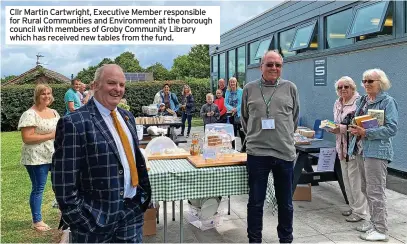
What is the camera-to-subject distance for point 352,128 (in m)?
3.57

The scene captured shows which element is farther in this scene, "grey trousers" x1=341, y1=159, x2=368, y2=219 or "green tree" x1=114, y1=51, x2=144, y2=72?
"green tree" x1=114, y1=51, x2=144, y2=72

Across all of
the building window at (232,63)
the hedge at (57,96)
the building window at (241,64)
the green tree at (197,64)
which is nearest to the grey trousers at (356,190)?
the building window at (241,64)

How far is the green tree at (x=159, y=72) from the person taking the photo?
61031mm

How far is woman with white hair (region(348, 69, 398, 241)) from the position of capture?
3369mm

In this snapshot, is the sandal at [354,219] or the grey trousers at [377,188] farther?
the sandal at [354,219]

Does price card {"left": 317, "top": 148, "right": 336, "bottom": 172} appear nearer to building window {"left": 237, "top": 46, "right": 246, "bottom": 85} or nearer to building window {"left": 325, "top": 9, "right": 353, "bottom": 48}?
building window {"left": 325, "top": 9, "right": 353, "bottom": 48}

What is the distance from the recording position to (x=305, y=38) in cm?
896

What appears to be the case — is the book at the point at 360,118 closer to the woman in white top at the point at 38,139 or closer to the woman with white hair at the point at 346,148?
the woman with white hair at the point at 346,148

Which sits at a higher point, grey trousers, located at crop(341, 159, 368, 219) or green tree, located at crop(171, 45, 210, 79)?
green tree, located at crop(171, 45, 210, 79)

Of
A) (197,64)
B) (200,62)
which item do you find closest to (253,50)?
(197,64)

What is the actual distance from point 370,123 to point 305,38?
601 cm

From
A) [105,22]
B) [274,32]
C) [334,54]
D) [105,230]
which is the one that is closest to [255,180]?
[105,230]

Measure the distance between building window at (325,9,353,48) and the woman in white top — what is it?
5.96m

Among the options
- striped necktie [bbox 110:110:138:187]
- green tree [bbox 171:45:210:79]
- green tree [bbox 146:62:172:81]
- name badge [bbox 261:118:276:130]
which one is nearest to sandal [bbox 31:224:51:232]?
striped necktie [bbox 110:110:138:187]
